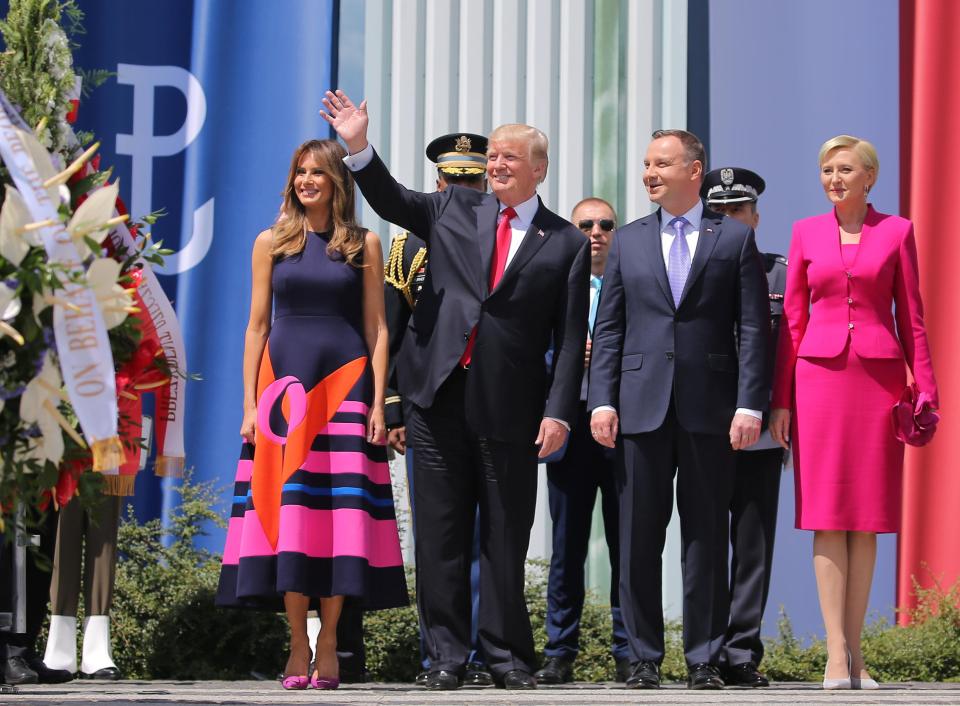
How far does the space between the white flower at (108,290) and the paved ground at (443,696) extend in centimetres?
110

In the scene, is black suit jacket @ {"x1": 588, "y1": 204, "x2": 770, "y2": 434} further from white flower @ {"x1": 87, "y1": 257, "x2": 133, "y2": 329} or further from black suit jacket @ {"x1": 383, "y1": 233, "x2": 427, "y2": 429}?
white flower @ {"x1": 87, "y1": 257, "x2": 133, "y2": 329}

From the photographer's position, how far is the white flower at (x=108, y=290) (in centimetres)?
305

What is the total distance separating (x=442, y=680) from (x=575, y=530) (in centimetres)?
103

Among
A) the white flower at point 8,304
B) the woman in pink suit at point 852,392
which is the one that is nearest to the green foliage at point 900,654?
the woman in pink suit at point 852,392

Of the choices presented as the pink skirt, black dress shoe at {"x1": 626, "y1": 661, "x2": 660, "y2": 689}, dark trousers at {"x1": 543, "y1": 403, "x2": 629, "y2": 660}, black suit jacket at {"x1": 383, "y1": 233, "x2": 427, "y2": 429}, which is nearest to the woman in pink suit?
the pink skirt

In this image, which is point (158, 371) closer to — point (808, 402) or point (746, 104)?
point (808, 402)

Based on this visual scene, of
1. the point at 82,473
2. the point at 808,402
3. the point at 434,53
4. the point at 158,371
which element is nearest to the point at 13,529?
the point at 82,473

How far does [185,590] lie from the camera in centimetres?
596

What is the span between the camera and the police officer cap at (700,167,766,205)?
573cm

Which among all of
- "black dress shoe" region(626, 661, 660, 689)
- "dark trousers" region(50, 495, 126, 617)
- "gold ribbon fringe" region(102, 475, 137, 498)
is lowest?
"black dress shoe" region(626, 661, 660, 689)

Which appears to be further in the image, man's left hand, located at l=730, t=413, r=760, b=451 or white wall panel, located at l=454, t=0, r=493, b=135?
white wall panel, located at l=454, t=0, r=493, b=135

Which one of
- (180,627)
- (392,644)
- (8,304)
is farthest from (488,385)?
(8,304)

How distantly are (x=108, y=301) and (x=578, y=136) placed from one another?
171 inches

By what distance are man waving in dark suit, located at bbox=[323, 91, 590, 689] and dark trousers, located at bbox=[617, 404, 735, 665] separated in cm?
29
